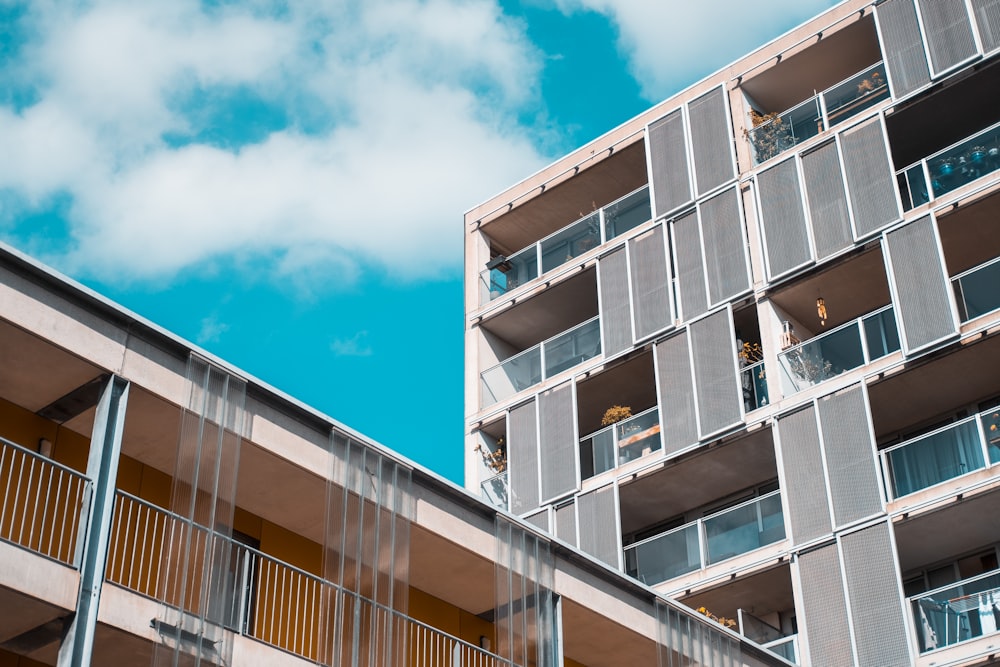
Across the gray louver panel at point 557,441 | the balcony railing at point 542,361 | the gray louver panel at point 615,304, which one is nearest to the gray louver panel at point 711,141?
the gray louver panel at point 615,304

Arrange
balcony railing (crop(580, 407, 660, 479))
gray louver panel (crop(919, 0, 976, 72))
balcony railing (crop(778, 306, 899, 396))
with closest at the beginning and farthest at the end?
balcony railing (crop(778, 306, 899, 396))
gray louver panel (crop(919, 0, 976, 72))
balcony railing (crop(580, 407, 660, 479))

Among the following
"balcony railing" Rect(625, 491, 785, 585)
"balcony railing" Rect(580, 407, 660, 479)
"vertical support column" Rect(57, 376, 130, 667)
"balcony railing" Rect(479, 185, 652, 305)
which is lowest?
"vertical support column" Rect(57, 376, 130, 667)

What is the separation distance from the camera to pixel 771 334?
30656mm

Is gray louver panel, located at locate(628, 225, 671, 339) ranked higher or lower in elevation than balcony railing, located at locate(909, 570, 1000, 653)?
higher

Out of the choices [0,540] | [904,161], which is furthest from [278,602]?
[904,161]

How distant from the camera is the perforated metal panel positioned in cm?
2558

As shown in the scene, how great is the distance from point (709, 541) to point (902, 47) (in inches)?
465

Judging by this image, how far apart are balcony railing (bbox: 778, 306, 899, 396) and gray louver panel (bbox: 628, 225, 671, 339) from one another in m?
3.55

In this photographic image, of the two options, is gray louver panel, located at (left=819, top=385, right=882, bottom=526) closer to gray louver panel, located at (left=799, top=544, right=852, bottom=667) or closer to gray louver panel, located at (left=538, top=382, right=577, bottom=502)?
gray louver panel, located at (left=799, top=544, right=852, bottom=667)

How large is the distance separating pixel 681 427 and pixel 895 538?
5.70 metres

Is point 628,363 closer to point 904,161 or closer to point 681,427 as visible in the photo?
point 681,427

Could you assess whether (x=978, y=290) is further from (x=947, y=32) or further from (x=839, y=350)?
(x=947, y=32)

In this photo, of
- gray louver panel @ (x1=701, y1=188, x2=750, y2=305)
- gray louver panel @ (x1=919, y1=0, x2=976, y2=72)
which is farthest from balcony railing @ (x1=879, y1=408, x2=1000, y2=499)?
gray louver panel @ (x1=919, y1=0, x2=976, y2=72)

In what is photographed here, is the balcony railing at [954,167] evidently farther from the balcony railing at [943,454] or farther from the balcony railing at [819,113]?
the balcony railing at [943,454]
